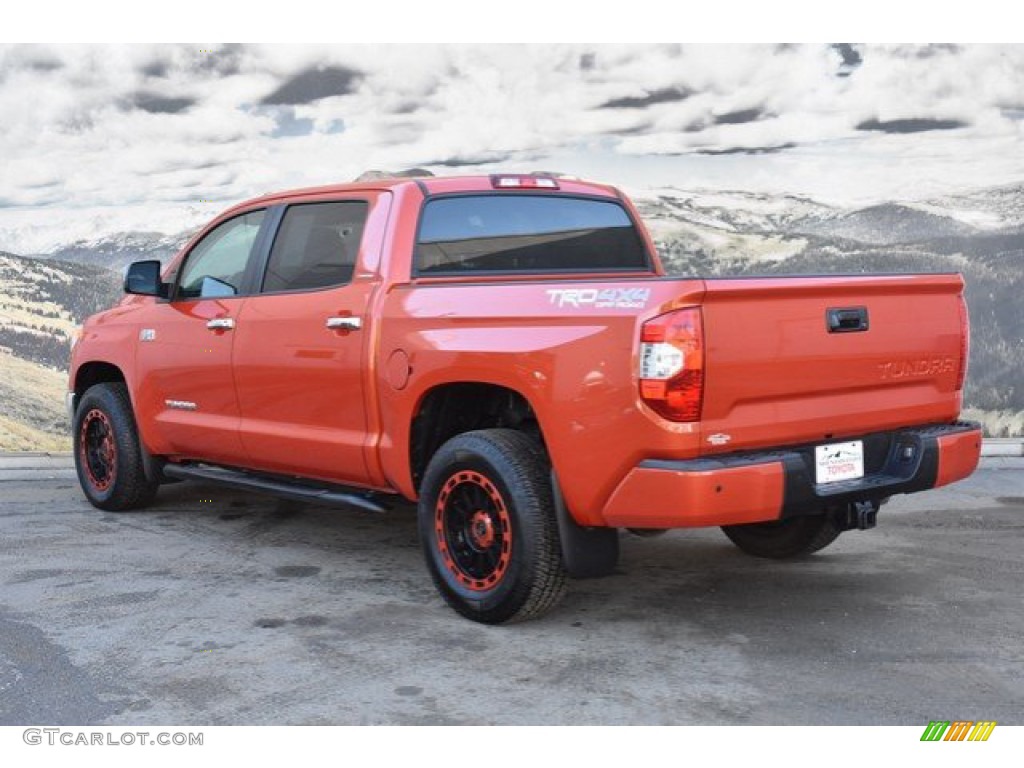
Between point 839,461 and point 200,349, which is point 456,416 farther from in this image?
point 200,349

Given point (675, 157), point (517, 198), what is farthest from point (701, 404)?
point (675, 157)

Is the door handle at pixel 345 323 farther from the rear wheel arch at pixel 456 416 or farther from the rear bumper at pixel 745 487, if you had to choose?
the rear bumper at pixel 745 487

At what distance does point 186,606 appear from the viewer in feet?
17.1

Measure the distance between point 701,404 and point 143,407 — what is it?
3.78 meters

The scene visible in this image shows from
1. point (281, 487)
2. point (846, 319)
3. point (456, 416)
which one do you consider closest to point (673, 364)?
point (846, 319)

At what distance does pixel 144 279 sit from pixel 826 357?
3.82 meters

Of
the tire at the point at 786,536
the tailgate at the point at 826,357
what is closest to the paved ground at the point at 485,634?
the tire at the point at 786,536

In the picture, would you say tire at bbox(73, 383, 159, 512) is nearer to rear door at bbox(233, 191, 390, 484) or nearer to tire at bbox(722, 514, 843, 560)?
rear door at bbox(233, 191, 390, 484)

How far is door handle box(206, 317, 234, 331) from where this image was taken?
6.14 m

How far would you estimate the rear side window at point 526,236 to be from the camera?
5.48 m

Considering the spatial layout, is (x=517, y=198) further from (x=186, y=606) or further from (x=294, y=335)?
(x=186, y=606)

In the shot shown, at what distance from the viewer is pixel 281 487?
235 inches

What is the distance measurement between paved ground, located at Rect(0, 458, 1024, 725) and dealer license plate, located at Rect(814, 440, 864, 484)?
2.06 feet

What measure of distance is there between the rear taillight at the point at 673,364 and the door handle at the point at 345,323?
1609 mm
